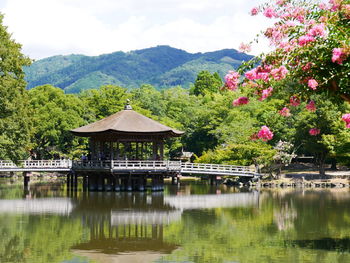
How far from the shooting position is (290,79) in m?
15.3

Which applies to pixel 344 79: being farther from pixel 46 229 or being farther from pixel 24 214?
pixel 24 214

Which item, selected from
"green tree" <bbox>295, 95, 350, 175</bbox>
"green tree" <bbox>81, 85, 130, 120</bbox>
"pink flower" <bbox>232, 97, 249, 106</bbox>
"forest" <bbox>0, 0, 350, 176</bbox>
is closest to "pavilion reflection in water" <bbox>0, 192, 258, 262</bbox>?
"forest" <bbox>0, 0, 350, 176</bbox>

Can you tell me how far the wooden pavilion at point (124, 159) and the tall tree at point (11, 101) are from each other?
555cm

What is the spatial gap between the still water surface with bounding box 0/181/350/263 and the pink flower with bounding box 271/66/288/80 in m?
4.70

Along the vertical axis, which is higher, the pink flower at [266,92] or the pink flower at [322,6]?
the pink flower at [322,6]

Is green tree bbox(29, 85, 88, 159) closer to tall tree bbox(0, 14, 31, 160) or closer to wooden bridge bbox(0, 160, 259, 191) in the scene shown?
wooden bridge bbox(0, 160, 259, 191)

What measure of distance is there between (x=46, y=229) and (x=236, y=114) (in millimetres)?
37728

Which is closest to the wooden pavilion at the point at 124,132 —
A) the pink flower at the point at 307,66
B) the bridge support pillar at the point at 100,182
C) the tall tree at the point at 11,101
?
the bridge support pillar at the point at 100,182

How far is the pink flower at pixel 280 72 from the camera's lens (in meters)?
14.8

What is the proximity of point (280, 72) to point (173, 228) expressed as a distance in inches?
371

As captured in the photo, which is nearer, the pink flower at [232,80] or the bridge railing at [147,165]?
the pink flower at [232,80]

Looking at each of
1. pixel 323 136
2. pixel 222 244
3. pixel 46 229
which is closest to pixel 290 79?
pixel 222 244

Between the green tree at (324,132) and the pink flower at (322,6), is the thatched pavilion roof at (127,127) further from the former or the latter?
the pink flower at (322,6)

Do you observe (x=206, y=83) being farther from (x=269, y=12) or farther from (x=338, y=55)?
(x=338, y=55)
